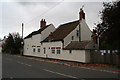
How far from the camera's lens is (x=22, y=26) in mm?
45500

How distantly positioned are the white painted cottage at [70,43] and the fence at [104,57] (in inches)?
31.5

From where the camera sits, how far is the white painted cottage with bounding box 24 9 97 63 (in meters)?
26.0

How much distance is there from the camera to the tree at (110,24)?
16.6m

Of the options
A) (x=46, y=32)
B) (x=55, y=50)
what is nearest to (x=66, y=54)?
(x=55, y=50)

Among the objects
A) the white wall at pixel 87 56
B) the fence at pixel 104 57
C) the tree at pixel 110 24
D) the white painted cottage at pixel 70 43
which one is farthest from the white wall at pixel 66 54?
the tree at pixel 110 24

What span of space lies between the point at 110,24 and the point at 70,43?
13.5 meters

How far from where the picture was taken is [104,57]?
2266cm

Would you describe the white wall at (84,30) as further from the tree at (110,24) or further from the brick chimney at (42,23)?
the brick chimney at (42,23)

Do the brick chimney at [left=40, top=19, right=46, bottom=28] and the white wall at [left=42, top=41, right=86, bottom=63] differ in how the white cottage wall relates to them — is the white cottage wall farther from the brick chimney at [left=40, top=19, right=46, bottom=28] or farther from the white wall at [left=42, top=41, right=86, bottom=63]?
the brick chimney at [left=40, top=19, right=46, bottom=28]

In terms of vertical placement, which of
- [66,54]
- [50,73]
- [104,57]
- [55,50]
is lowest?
[50,73]

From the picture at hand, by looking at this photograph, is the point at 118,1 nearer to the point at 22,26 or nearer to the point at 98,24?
the point at 98,24

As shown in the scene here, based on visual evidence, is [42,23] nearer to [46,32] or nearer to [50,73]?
[46,32]

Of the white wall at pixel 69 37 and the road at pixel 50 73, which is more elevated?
the white wall at pixel 69 37

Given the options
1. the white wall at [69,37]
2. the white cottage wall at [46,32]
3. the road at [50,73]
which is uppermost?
the white cottage wall at [46,32]
